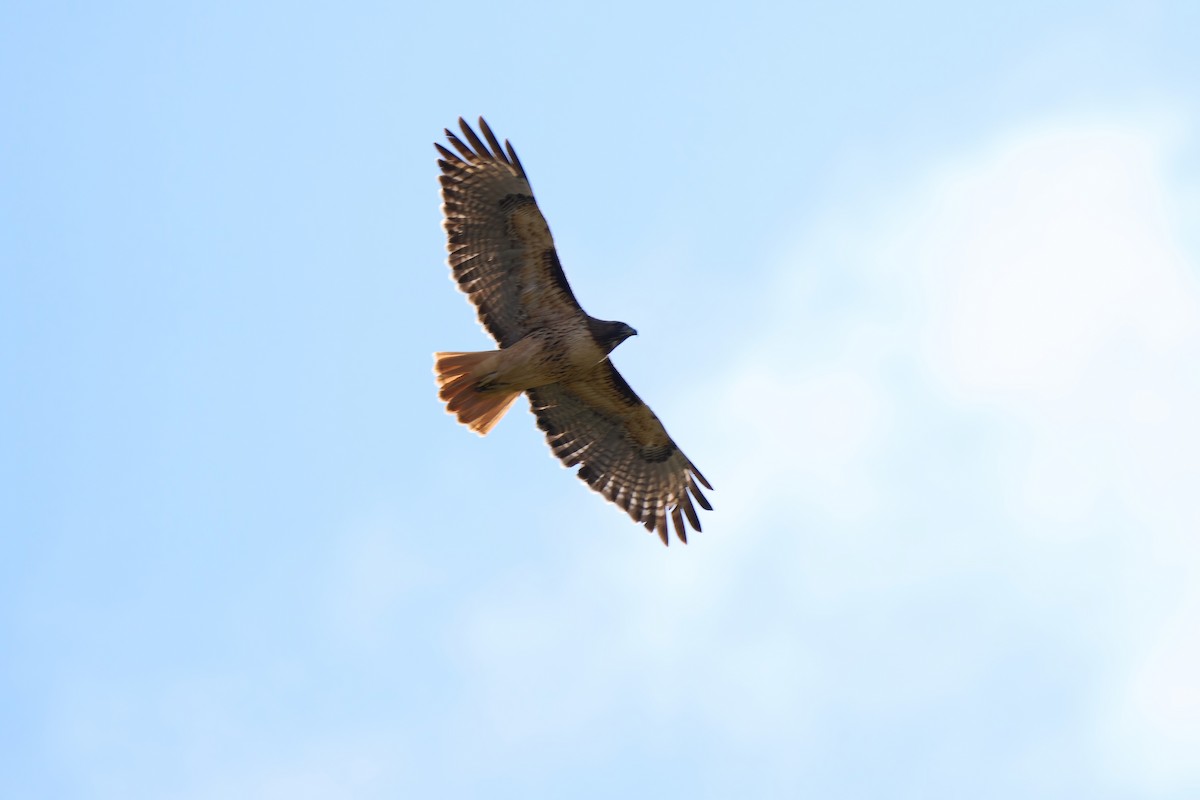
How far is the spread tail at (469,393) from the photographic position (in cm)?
1380

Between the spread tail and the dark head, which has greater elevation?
the dark head

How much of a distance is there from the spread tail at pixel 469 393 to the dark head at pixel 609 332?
0.92m

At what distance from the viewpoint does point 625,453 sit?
15.1 meters

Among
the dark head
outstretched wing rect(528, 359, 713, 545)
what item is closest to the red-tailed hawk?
the dark head

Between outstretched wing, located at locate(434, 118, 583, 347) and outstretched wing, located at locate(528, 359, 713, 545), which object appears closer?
outstretched wing, located at locate(434, 118, 583, 347)

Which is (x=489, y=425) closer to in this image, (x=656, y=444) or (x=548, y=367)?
(x=548, y=367)

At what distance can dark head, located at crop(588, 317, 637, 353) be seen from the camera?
13.7m

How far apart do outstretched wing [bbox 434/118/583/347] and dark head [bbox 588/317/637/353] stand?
292mm

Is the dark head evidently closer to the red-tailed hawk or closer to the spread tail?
the red-tailed hawk

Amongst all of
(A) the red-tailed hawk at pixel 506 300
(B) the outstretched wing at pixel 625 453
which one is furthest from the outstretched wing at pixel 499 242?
(B) the outstretched wing at pixel 625 453

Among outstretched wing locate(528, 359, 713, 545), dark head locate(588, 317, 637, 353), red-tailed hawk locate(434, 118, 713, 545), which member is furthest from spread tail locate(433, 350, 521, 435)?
dark head locate(588, 317, 637, 353)

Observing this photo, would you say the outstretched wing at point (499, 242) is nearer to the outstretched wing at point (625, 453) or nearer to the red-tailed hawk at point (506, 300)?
the red-tailed hawk at point (506, 300)

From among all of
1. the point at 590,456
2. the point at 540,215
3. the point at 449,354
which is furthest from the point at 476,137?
the point at 590,456

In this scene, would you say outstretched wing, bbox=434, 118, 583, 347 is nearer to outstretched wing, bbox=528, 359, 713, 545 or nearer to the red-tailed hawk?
the red-tailed hawk
